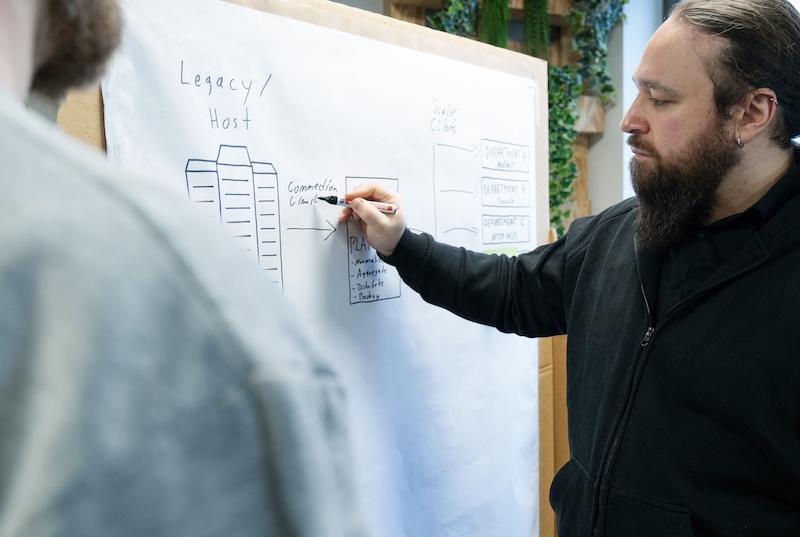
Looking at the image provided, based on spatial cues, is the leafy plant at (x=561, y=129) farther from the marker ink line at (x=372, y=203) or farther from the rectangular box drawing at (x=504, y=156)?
the marker ink line at (x=372, y=203)

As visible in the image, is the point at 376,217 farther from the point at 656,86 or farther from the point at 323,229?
the point at 656,86

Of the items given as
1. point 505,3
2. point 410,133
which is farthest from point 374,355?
point 505,3

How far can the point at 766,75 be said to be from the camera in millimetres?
1044

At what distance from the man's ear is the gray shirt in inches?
40.2

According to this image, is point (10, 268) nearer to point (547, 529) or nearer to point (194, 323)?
point (194, 323)

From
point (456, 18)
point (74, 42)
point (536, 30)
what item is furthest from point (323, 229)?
point (536, 30)

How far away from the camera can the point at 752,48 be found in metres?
1.04

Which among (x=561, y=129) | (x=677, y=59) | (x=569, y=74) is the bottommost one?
(x=677, y=59)

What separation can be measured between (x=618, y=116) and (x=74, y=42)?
271 centimetres

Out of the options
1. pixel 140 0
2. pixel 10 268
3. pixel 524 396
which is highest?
pixel 140 0

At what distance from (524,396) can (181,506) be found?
54.6 inches

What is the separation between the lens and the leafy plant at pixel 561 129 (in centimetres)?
261

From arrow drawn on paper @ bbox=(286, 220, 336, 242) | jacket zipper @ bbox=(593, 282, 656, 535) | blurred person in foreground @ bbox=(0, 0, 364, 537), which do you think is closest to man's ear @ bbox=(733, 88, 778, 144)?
jacket zipper @ bbox=(593, 282, 656, 535)

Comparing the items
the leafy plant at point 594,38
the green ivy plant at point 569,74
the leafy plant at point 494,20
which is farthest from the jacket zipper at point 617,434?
the leafy plant at point 594,38
